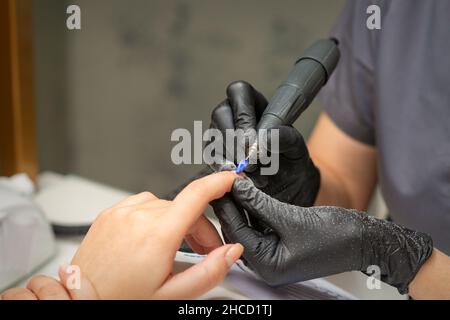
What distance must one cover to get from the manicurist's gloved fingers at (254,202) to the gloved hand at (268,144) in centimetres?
3

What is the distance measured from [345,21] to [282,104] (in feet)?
0.87

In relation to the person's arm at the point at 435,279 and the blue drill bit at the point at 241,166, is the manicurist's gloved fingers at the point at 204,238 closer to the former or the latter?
the blue drill bit at the point at 241,166

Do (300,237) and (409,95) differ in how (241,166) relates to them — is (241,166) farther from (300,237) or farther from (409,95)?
(409,95)

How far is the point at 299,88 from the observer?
0.47 m

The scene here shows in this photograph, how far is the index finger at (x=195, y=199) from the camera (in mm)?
393

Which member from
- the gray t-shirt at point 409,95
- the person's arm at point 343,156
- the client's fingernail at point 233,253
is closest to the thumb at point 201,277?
the client's fingernail at point 233,253

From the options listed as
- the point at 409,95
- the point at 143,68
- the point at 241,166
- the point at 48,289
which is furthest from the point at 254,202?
the point at 143,68

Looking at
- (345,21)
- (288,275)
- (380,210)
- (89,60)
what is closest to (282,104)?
(288,275)

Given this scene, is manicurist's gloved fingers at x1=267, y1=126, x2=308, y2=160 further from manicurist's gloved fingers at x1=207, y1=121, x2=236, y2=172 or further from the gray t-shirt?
the gray t-shirt

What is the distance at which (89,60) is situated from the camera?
1014 mm

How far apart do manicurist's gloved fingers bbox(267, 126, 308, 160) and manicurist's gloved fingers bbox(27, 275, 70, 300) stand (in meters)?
0.22
